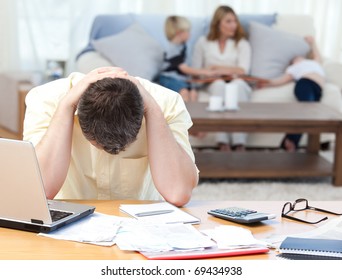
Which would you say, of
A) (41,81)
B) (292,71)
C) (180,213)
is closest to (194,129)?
(292,71)

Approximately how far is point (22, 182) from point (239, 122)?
2.66 meters

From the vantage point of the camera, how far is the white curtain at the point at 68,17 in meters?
5.99

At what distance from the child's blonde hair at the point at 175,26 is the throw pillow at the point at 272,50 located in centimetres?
54

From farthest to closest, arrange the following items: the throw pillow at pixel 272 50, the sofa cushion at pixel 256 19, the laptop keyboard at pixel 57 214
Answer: the sofa cushion at pixel 256 19
the throw pillow at pixel 272 50
the laptop keyboard at pixel 57 214

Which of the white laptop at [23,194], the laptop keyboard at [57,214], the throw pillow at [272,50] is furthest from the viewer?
the throw pillow at [272,50]

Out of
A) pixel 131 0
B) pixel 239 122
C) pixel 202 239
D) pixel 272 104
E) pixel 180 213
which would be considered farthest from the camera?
pixel 131 0

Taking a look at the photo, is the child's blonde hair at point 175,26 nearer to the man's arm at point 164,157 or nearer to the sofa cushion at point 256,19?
the sofa cushion at point 256,19

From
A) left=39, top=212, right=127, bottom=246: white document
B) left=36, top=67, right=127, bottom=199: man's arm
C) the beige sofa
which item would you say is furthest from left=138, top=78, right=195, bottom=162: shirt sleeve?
the beige sofa

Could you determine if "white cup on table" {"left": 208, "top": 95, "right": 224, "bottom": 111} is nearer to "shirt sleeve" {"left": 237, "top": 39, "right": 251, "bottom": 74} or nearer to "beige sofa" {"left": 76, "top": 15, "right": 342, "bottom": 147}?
"beige sofa" {"left": 76, "top": 15, "right": 342, "bottom": 147}

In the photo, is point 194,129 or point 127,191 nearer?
point 127,191

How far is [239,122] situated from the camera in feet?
13.9

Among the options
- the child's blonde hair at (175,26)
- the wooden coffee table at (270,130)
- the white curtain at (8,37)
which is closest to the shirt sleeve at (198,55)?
the child's blonde hair at (175,26)

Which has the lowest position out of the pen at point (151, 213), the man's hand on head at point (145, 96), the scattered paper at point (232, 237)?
the pen at point (151, 213)
